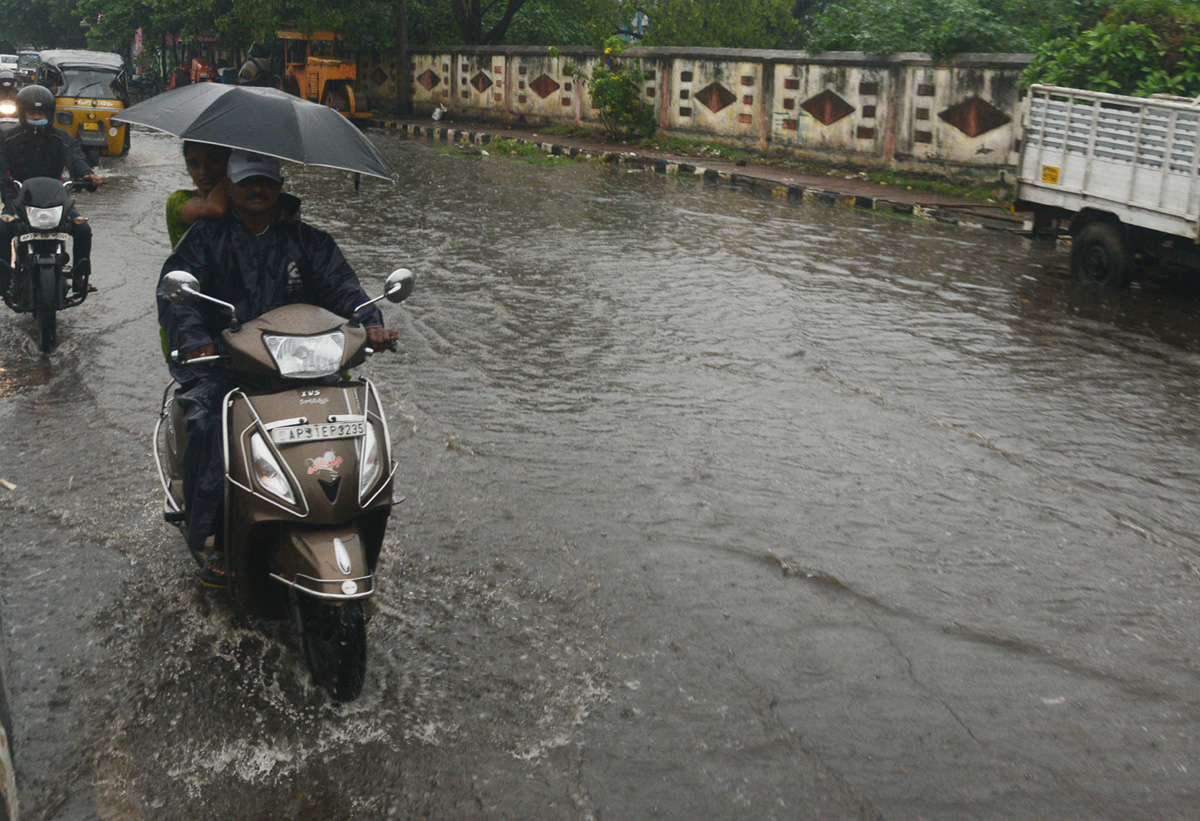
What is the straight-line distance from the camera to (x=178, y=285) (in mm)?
3834

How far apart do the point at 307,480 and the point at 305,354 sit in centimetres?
42

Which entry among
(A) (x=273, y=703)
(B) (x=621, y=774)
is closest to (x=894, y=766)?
(B) (x=621, y=774)

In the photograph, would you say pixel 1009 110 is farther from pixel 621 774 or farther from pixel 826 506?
pixel 621 774

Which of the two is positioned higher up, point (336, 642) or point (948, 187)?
point (948, 187)

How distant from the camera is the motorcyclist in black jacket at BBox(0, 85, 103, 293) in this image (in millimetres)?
8266

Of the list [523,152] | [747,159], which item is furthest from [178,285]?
[523,152]

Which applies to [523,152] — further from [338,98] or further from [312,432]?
[312,432]

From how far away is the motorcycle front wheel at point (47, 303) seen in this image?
7.68 metres

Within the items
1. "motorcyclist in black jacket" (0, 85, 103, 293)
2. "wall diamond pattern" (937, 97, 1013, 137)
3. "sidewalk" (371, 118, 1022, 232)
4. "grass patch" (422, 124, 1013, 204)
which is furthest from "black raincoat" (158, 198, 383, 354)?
"wall diamond pattern" (937, 97, 1013, 137)

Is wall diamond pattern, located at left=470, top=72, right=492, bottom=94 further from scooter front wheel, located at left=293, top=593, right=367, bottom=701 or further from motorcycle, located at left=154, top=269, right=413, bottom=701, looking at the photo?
scooter front wheel, located at left=293, top=593, right=367, bottom=701

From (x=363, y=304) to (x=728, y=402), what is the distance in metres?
3.42

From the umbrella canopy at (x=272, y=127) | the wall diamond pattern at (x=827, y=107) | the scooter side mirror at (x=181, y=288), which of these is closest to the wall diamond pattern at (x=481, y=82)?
the wall diamond pattern at (x=827, y=107)

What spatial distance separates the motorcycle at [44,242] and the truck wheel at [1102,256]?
28.4ft

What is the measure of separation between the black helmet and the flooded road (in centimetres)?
140
